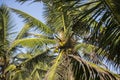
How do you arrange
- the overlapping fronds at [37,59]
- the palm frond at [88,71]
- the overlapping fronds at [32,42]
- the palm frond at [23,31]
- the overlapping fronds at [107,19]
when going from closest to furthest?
the overlapping fronds at [107,19], the palm frond at [88,71], the overlapping fronds at [32,42], the overlapping fronds at [37,59], the palm frond at [23,31]

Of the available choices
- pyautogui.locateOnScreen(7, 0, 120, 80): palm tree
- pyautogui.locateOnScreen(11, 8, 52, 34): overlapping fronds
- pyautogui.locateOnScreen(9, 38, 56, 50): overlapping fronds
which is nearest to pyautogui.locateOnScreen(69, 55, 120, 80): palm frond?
pyautogui.locateOnScreen(7, 0, 120, 80): palm tree

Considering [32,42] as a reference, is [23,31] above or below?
above

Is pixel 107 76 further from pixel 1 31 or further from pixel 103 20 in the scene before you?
pixel 1 31

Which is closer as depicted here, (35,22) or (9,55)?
(35,22)

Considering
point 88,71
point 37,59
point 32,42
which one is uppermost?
point 32,42

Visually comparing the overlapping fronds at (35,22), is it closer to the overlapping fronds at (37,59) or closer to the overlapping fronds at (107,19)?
the overlapping fronds at (37,59)

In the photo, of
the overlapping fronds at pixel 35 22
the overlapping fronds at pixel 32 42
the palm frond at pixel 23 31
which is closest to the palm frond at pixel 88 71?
the overlapping fronds at pixel 32 42

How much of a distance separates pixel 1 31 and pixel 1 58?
54.9 inches

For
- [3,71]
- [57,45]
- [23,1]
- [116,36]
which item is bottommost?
[3,71]

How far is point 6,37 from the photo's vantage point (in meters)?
11.8

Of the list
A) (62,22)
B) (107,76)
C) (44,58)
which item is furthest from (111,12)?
(44,58)

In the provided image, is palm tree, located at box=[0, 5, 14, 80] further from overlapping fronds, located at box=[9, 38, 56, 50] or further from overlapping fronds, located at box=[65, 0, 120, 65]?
overlapping fronds, located at box=[65, 0, 120, 65]

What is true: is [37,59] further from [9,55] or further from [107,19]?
[107,19]

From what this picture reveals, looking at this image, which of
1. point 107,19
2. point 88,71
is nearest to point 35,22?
point 88,71
